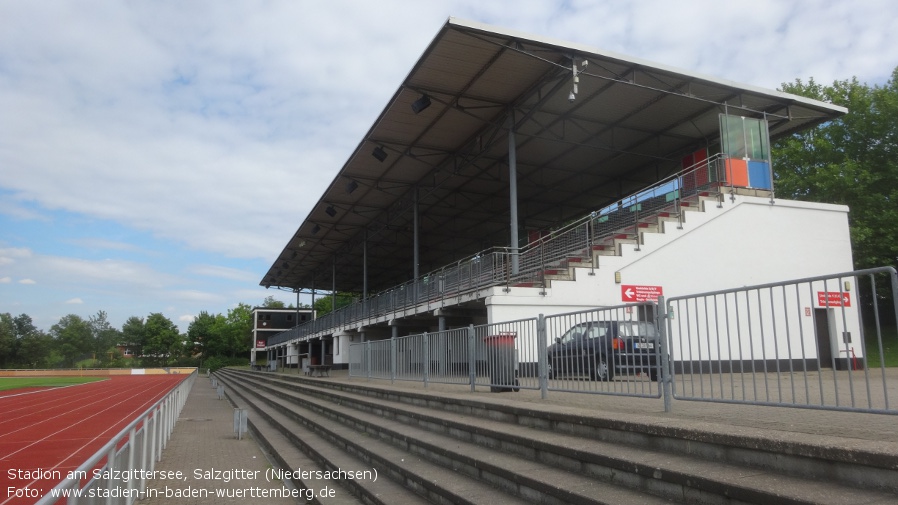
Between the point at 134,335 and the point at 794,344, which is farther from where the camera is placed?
the point at 134,335

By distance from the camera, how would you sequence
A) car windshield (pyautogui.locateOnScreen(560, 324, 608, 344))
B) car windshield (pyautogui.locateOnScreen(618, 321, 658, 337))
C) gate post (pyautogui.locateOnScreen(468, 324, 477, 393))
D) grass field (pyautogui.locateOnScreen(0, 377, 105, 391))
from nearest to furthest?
car windshield (pyautogui.locateOnScreen(618, 321, 658, 337)) < car windshield (pyautogui.locateOnScreen(560, 324, 608, 344)) < gate post (pyautogui.locateOnScreen(468, 324, 477, 393)) < grass field (pyautogui.locateOnScreen(0, 377, 105, 391))

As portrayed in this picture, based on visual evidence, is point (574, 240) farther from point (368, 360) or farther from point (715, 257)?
point (368, 360)

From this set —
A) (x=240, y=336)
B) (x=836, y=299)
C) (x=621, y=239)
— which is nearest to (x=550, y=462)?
(x=836, y=299)

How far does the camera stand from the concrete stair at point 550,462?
3.52 m

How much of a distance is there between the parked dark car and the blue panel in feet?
47.8

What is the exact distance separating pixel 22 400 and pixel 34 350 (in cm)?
8282

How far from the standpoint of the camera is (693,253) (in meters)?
17.8

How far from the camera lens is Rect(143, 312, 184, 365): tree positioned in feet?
355

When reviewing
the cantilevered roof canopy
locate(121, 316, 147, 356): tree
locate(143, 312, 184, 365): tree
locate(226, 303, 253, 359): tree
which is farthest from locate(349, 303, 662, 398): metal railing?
locate(121, 316, 147, 356): tree

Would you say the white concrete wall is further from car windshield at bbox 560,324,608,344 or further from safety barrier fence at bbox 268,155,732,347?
car windshield at bbox 560,324,608,344

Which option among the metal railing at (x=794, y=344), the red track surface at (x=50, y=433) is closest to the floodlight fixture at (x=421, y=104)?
the red track surface at (x=50, y=433)

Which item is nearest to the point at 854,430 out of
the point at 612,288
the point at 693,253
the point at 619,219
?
the point at 612,288

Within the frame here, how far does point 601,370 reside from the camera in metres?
6.98

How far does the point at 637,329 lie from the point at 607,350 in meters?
0.60
